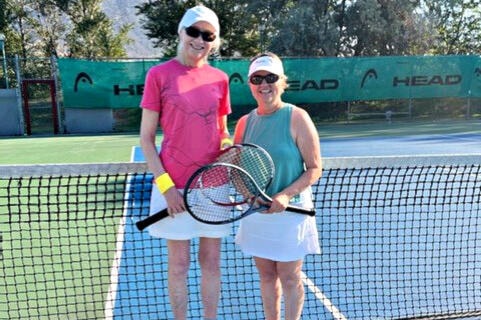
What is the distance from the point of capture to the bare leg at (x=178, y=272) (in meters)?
2.53

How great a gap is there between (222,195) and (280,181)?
0.29 metres

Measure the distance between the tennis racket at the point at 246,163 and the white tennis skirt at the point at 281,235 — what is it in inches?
6.9

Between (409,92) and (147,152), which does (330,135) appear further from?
(147,152)

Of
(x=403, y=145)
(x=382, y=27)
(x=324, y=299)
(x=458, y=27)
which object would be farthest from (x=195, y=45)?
(x=458, y=27)

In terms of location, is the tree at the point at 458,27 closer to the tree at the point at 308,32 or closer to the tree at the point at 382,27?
the tree at the point at 382,27

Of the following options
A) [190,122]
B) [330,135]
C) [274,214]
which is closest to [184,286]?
[274,214]

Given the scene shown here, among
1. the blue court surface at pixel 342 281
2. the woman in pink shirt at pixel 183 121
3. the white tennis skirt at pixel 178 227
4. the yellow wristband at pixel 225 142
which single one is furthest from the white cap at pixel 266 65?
the blue court surface at pixel 342 281

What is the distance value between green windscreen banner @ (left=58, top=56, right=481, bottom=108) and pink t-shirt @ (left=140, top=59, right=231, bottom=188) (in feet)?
46.9

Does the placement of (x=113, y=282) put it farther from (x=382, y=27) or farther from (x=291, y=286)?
(x=382, y=27)

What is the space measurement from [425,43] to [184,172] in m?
23.2

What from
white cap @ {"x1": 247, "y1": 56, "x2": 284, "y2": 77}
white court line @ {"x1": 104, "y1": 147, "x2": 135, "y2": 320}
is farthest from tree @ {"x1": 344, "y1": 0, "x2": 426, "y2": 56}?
white cap @ {"x1": 247, "y1": 56, "x2": 284, "y2": 77}

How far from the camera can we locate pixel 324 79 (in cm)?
1773

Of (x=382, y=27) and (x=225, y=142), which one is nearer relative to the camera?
(x=225, y=142)

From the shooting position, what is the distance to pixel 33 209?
6.01 metres
